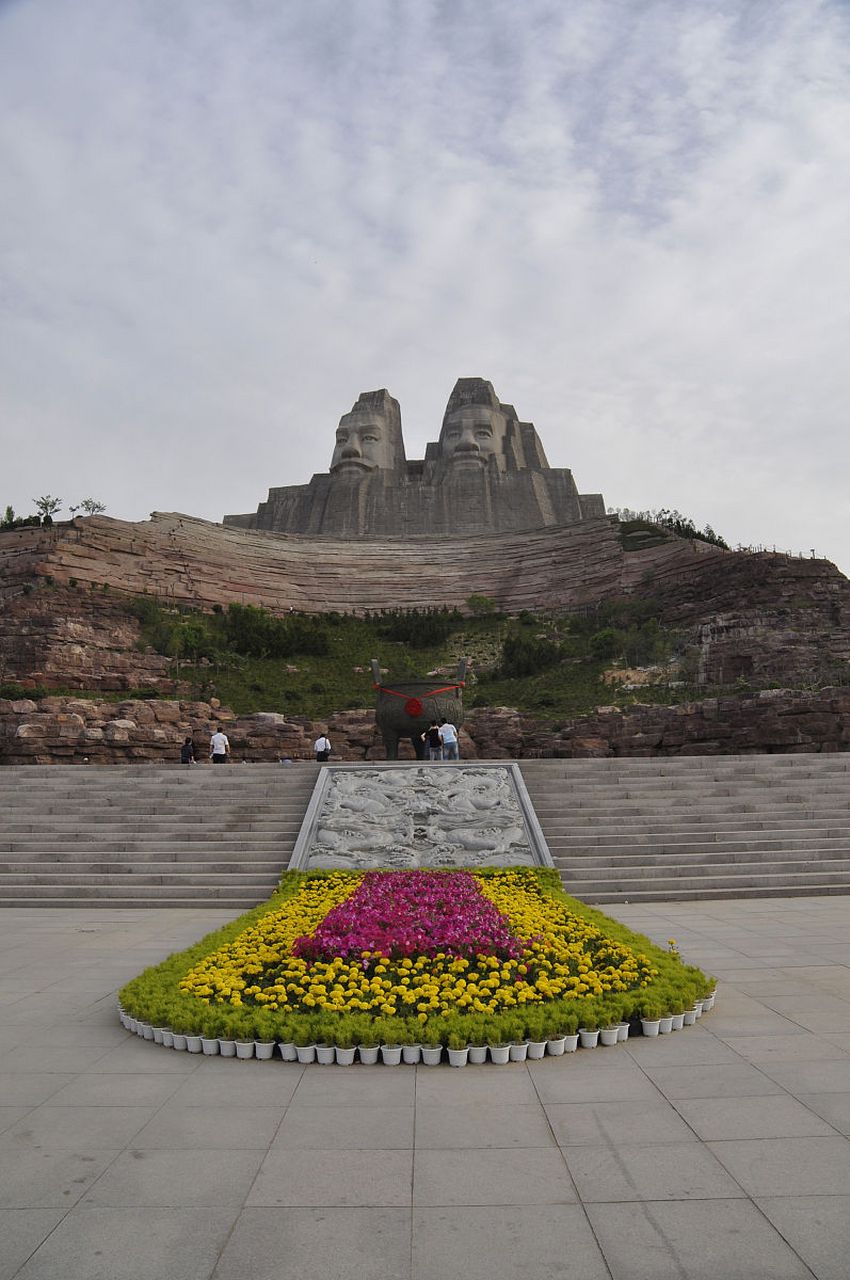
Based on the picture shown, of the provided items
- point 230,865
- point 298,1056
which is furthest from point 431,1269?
point 230,865

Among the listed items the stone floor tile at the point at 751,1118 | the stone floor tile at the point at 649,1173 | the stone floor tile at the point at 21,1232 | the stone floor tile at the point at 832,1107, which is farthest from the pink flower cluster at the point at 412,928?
the stone floor tile at the point at 21,1232

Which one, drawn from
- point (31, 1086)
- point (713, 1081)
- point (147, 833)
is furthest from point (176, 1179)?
point (147, 833)

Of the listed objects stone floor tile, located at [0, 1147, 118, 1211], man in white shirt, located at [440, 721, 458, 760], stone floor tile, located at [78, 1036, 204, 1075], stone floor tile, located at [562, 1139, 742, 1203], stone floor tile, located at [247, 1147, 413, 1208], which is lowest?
stone floor tile, located at [562, 1139, 742, 1203]

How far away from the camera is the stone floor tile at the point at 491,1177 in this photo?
9.88 feet

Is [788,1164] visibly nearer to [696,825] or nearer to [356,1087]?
[356,1087]

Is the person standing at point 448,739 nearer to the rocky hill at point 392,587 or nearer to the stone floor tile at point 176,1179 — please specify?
the rocky hill at point 392,587

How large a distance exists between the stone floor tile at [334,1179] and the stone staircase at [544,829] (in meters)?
6.88

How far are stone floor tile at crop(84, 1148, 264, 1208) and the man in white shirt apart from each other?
1261 cm

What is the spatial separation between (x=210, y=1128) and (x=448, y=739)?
12430 mm

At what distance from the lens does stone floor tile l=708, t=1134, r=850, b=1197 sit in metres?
3.03

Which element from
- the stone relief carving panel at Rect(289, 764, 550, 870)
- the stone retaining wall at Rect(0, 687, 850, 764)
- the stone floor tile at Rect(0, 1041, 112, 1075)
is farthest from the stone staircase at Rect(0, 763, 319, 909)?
the stone retaining wall at Rect(0, 687, 850, 764)

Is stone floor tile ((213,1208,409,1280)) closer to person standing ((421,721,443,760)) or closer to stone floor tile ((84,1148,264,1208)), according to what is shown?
stone floor tile ((84,1148,264,1208))

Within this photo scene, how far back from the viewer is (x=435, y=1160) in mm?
3318

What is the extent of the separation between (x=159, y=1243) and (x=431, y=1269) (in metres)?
0.86
